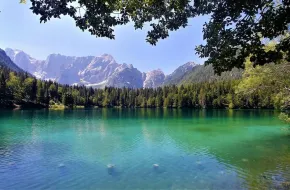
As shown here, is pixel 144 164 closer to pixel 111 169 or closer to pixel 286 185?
pixel 111 169

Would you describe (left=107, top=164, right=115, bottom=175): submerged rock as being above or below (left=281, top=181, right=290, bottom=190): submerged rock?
below

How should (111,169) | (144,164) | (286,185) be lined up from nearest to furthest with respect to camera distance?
(286,185) < (111,169) < (144,164)

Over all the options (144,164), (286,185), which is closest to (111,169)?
(144,164)

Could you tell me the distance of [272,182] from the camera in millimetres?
20438

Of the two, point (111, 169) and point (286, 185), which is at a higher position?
point (286, 185)

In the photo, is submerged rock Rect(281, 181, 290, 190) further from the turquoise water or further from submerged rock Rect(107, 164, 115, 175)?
submerged rock Rect(107, 164, 115, 175)

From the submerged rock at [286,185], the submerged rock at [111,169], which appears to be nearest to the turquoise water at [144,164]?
the submerged rock at [111,169]

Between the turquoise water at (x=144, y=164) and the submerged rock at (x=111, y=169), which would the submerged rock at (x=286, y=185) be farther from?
the submerged rock at (x=111, y=169)

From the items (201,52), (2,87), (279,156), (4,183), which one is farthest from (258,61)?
(2,87)

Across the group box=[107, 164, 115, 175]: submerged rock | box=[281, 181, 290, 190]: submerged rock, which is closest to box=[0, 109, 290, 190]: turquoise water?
box=[107, 164, 115, 175]: submerged rock

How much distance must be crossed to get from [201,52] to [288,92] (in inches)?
1151

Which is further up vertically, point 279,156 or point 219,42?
point 219,42

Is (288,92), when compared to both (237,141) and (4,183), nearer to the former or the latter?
(237,141)

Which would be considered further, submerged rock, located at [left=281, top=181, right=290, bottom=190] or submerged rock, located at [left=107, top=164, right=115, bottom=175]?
submerged rock, located at [left=107, top=164, right=115, bottom=175]
